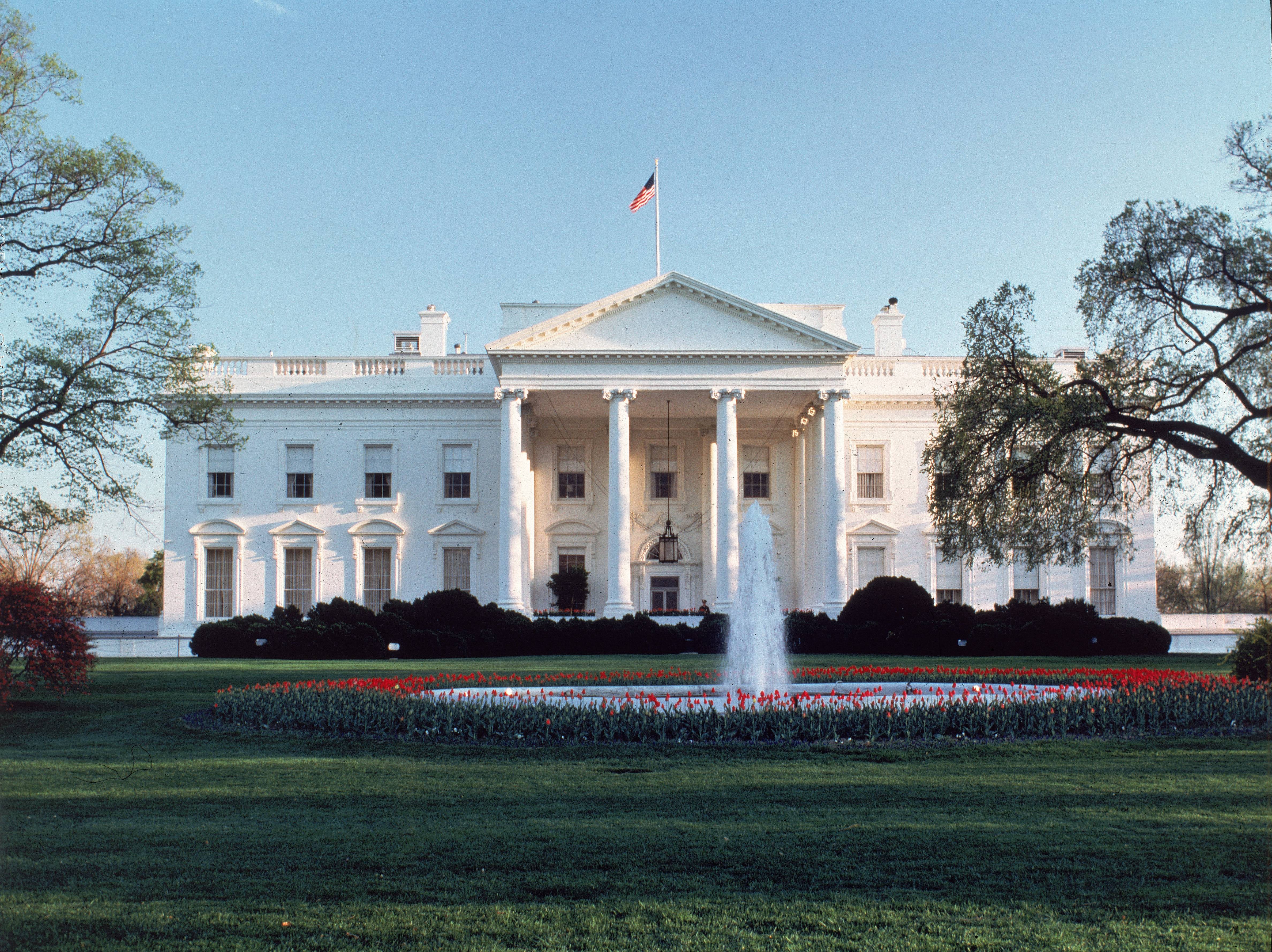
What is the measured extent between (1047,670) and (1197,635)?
23.1m

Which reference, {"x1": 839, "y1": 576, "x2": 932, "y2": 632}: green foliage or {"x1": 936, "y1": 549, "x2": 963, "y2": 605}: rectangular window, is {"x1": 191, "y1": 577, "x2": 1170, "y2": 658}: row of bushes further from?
{"x1": 936, "y1": 549, "x2": 963, "y2": 605}: rectangular window

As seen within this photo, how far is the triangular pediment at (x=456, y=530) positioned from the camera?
40625mm

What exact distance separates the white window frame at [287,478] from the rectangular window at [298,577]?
1763mm

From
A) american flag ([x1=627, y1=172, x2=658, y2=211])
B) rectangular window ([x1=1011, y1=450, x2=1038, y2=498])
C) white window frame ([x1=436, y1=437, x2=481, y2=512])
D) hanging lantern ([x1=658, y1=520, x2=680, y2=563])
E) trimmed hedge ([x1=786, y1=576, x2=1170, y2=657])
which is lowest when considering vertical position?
trimmed hedge ([x1=786, y1=576, x2=1170, y2=657])

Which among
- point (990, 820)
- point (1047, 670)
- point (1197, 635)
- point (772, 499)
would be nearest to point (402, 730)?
point (990, 820)

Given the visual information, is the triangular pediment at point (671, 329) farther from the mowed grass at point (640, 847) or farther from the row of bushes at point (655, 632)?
the mowed grass at point (640, 847)

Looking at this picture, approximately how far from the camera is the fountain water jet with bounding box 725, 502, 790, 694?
17109 mm

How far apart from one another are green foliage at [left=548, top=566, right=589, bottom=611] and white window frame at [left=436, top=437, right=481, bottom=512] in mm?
4353

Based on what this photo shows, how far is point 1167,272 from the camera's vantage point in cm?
1952

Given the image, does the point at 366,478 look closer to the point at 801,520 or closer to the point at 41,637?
the point at 801,520

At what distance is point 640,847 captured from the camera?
23.5 feet

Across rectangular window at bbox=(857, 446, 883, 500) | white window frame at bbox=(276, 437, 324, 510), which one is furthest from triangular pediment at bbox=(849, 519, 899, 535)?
white window frame at bbox=(276, 437, 324, 510)

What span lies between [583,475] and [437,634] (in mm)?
14025

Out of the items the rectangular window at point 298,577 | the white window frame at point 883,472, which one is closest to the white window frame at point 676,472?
the white window frame at point 883,472
